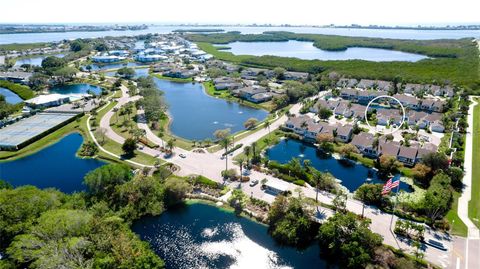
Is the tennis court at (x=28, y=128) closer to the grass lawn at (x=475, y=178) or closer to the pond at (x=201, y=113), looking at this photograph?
the pond at (x=201, y=113)

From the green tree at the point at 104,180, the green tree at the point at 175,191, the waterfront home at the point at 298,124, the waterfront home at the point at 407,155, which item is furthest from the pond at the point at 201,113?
the waterfront home at the point at 407,155

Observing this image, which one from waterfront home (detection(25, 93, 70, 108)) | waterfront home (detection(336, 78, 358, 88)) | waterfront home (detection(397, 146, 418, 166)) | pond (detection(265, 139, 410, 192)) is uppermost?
waterfront home (detection(336, 78, 358, 88))

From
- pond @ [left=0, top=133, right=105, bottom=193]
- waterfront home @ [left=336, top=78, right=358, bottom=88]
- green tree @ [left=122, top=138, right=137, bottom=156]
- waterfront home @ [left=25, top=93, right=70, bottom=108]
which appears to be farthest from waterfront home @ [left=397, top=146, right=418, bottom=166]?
waterfront home @ [left=25, top=93, right=70, bottom=108]

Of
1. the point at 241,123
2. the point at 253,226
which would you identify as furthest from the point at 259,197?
the point at 241,123

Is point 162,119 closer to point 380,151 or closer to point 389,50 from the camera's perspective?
point 380,151

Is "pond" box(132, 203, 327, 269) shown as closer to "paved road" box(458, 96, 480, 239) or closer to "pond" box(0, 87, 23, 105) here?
"paved road" box(458, 96, 480, 239)

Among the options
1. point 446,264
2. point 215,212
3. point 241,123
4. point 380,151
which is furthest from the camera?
point 241,123

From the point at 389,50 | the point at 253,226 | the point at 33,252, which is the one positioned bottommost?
the point at 253,226
